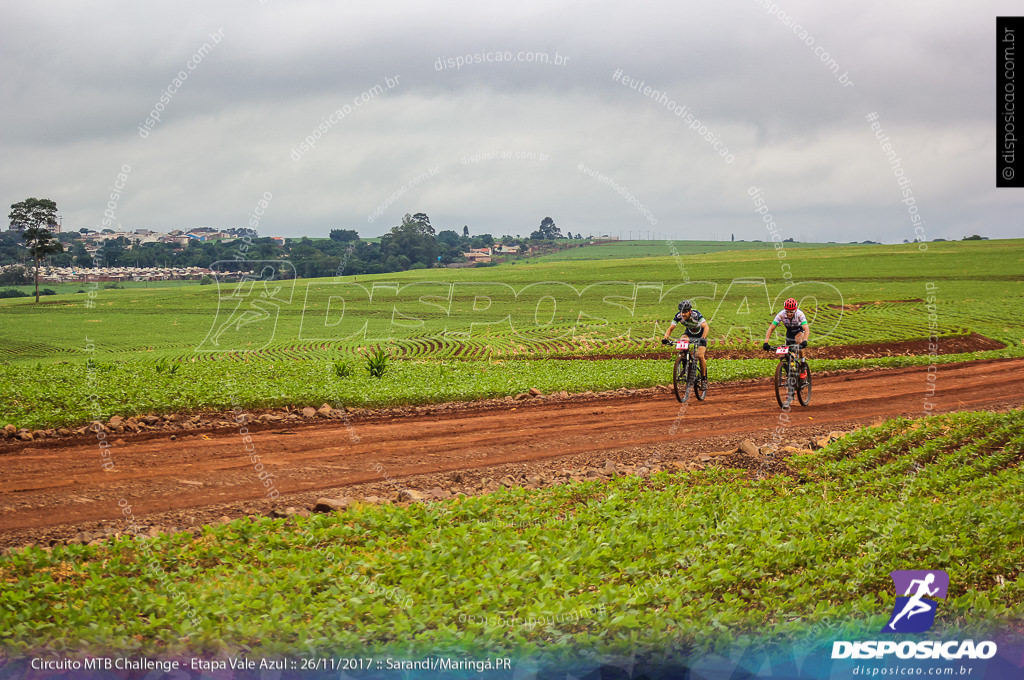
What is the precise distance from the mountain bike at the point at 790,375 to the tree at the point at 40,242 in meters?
49.1

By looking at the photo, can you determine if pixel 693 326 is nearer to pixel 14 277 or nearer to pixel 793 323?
pixel 793 323

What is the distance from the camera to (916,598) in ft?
26.7

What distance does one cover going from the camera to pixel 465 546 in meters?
9.20

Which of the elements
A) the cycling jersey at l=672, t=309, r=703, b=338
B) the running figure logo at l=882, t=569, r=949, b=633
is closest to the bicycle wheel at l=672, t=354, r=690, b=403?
the cycling jersey at l=672, t=309, r=703, b=338

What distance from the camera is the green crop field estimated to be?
67.6 feet

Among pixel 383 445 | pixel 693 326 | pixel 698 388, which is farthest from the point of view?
pixel 698 388

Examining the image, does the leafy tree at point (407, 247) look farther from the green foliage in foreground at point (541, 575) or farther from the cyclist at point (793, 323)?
the green foliage in foreground at point (541, 575)

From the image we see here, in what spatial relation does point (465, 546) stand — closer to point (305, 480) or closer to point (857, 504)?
point (305, 480)

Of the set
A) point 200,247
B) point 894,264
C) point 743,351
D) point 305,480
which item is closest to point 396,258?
point 200,247

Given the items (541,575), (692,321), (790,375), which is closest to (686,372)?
(692,321)

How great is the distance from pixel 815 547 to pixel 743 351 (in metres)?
25.6

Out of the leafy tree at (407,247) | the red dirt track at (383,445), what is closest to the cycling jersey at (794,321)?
the red dirt track at (383,445)
